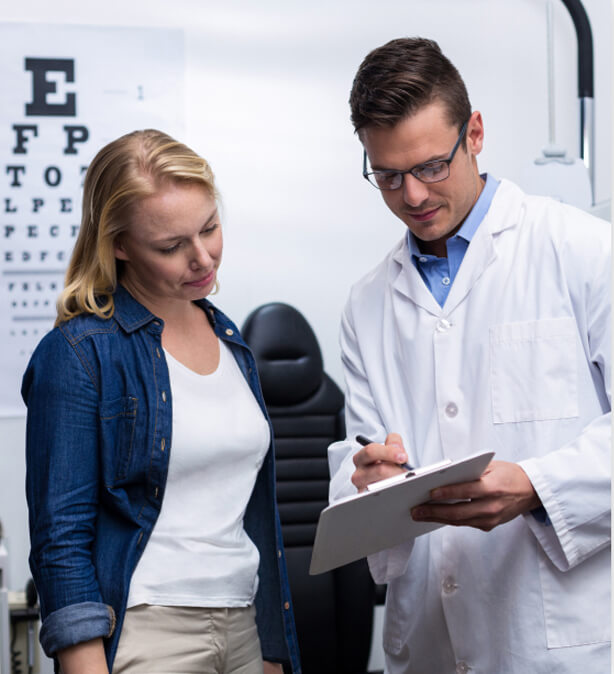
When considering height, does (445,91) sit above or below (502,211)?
above

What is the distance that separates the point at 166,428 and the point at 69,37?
1.78 metres

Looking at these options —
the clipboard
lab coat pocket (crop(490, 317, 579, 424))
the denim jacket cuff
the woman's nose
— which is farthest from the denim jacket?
lab coat pocket (crop(490, 317, 579, 424))

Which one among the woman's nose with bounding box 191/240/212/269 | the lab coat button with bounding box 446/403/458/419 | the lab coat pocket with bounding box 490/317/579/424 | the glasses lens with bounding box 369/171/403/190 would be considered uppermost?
the glasses lens with bounding box 369/171/403/190

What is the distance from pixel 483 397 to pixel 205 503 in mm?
432

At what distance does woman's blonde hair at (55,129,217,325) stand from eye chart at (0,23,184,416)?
1.34 metres

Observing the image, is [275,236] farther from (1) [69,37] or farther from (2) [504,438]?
(2) [504,438]

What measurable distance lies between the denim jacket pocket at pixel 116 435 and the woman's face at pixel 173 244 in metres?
0.19

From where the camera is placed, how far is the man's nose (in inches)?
48.6

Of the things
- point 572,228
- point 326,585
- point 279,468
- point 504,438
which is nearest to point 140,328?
point 504,438

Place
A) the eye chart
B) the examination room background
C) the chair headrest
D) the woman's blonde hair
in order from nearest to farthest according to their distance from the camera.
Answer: the woman's blonde hair < the chair headrest < the eye chart < the examination room background

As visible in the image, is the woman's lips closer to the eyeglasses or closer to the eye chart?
the eyeglasses

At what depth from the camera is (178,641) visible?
44.1 inches

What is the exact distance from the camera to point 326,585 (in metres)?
2.33

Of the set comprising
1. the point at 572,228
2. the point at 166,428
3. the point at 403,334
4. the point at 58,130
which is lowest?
the point at 166,428
